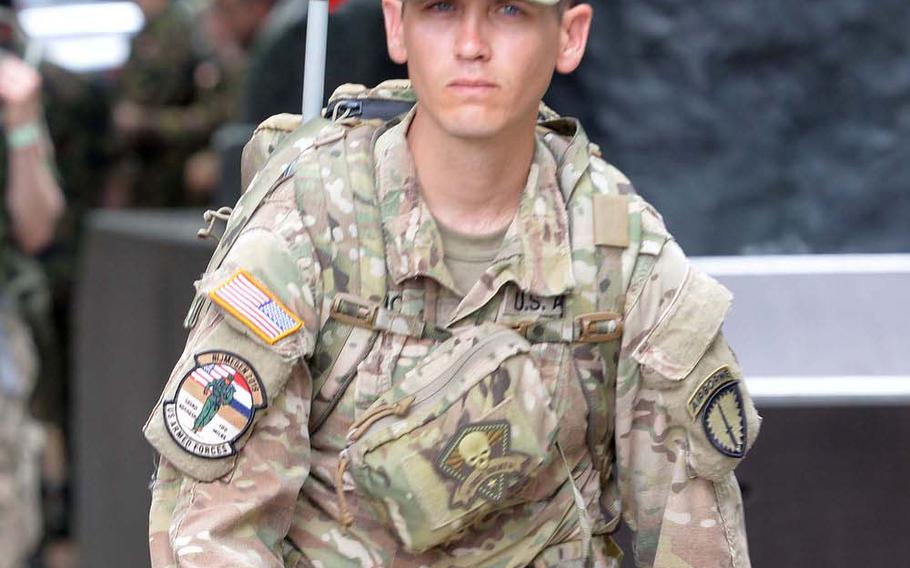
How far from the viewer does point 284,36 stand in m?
5.78

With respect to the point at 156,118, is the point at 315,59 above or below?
above

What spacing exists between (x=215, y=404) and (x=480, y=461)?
1.39ft

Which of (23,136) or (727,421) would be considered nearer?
(727,421)

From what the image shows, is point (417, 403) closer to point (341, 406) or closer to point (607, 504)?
point (341, 406)

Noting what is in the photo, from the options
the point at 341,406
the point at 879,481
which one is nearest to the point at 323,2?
the point at 341,406

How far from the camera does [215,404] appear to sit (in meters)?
3.14

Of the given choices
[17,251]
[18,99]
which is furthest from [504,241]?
[17,251]

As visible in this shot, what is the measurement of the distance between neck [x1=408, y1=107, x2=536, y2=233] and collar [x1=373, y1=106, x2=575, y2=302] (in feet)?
0.08

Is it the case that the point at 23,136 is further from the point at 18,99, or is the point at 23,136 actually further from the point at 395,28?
the point at 395,28

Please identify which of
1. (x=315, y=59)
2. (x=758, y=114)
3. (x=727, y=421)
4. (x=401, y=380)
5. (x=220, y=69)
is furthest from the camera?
(x=220, y=69)

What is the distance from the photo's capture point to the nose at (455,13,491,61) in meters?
3.13

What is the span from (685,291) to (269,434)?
2.36ft

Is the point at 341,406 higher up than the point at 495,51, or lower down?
lower down

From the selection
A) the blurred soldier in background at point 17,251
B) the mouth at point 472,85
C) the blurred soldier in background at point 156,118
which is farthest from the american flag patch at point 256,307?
the blurred soldier in background at point 156,118
